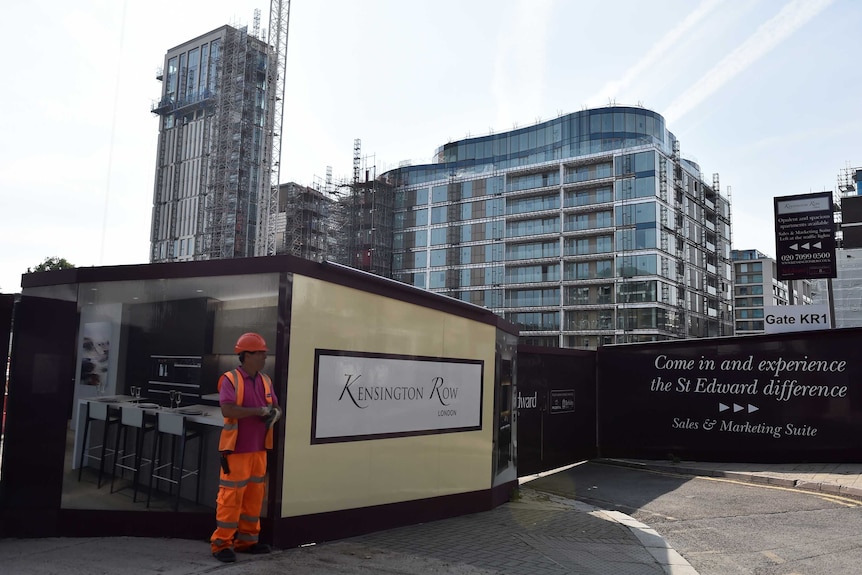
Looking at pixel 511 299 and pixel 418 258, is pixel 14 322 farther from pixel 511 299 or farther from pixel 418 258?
pixel 418 258

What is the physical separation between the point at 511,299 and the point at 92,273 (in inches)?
2613

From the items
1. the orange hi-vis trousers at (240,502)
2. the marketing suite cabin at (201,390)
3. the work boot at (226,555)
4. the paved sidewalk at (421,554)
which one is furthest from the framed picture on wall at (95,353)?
the work boot at (226,555)

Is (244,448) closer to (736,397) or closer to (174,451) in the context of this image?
(174,451)

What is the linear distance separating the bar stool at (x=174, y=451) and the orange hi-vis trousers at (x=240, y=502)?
970 millimetres

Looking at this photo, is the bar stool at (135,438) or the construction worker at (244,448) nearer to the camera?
the construction worker at (244,448)

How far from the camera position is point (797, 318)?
17047mm

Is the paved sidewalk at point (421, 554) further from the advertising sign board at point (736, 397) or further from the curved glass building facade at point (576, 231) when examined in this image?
the curved glass building facade at point (576, 231)

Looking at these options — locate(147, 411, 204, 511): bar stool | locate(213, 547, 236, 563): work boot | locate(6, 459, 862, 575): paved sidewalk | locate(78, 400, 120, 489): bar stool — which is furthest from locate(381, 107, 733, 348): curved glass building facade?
locate(213, 547, 236, 563): work boot

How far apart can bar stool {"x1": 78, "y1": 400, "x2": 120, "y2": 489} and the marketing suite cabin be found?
1 centimetres

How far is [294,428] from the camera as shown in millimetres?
6156

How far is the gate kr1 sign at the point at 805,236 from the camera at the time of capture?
1806cm

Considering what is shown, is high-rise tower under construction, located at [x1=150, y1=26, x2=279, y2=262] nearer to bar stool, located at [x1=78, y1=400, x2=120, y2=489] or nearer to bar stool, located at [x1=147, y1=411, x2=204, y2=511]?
bar stool, located at [x1=78, y1=400, x2=120, y2=489]

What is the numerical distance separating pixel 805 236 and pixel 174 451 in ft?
59.2

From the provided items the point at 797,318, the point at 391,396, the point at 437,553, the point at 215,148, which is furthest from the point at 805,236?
the point at 215,148
